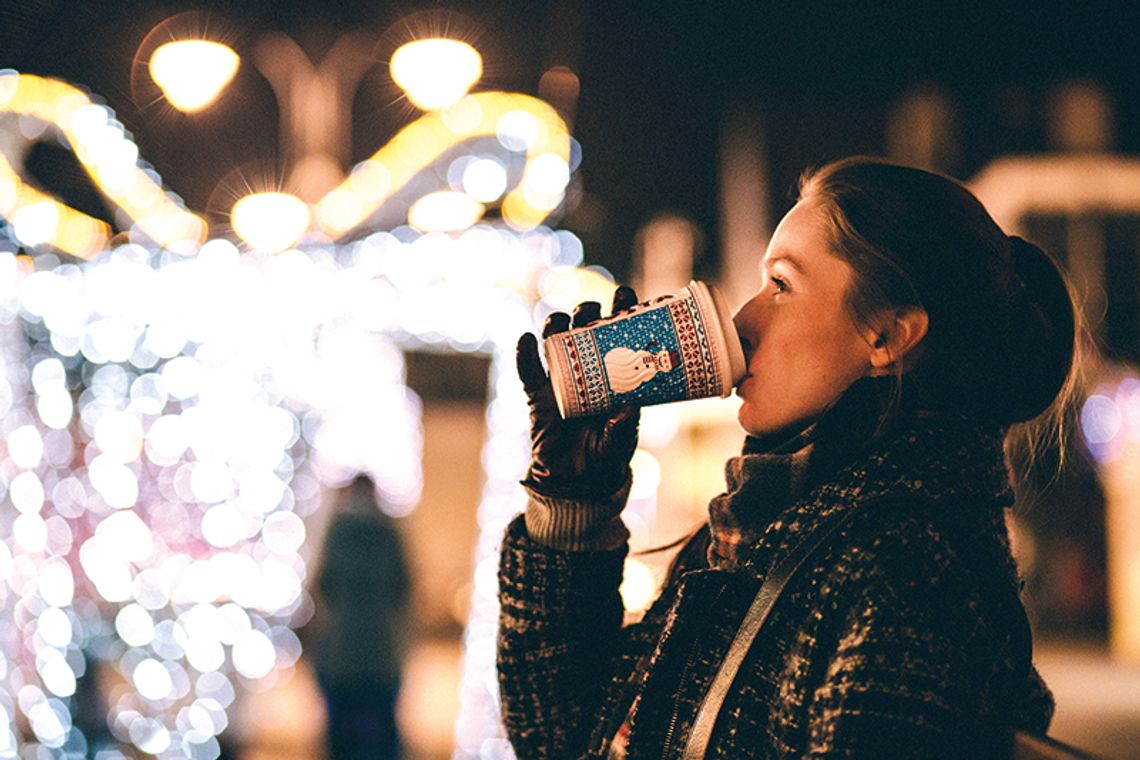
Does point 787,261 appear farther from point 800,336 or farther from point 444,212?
point 444,212

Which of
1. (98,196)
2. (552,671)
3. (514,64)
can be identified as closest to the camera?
(552,671)

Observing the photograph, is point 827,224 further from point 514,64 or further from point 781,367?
point 514,64

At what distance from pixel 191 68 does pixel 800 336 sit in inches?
146

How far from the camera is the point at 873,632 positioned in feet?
3.30

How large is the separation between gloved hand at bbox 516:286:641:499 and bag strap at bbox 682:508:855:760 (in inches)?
13.3

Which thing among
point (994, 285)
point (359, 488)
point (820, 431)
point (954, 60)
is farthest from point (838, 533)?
point (954, 60)

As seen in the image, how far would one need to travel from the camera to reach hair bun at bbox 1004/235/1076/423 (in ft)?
Answer: 4.18

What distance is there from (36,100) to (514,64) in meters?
4.43

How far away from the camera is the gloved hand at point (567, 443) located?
1.44 m

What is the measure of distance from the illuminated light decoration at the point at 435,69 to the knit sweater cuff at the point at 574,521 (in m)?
3.38

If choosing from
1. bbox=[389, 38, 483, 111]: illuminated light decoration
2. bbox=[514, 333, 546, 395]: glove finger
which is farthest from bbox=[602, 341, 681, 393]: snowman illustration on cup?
bbox=[389, 38, 483, 111]: illuminated light decoration

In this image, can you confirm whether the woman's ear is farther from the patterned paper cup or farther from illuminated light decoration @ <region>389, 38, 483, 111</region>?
illuminated light decoration @ <region>389, 38, 483, 111</region>

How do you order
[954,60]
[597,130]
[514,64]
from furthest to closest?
[597,130], [954,60], [514,64]

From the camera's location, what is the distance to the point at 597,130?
12.5 metres
